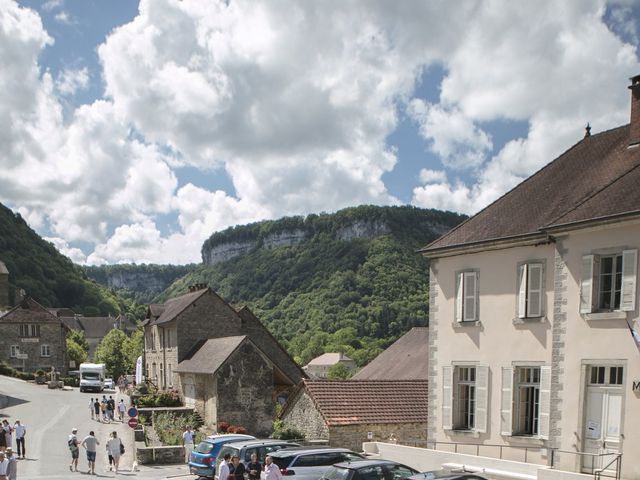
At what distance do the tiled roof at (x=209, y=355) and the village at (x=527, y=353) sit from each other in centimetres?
590

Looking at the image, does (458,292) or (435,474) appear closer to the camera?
(435,474)

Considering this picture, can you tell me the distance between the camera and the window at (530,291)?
1677 cm

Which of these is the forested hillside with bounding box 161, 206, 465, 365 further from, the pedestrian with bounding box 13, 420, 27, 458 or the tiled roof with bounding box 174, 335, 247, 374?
the pedestrian with bounding box 13, 420, 27, 458

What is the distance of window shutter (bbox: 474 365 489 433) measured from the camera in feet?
58.7

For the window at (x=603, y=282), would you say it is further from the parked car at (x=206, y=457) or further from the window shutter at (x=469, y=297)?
the parked car at (x=206, y=457)

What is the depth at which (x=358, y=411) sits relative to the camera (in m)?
23.9

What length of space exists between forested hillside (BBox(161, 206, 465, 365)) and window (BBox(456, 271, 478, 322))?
104 meters

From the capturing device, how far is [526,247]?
1720 cm

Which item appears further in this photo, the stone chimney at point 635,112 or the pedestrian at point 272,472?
the stone chimney at point 635,112

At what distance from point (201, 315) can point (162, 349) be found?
576cm

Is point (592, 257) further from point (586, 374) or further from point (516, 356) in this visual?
point (516, 356)

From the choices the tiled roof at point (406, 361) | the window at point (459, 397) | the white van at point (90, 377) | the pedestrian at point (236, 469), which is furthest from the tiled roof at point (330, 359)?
the pedestrian at point (236, 469)

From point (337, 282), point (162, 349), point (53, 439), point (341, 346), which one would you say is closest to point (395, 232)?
point (337, 282)

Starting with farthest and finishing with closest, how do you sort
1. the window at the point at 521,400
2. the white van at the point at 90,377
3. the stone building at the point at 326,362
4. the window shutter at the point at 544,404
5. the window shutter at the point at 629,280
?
the stone building at the point at 326,362
the white van at the point at 90,377
the window at the point at 521,400
the window shutter at the point at 544,404
the window shutter at the point at 629,280
